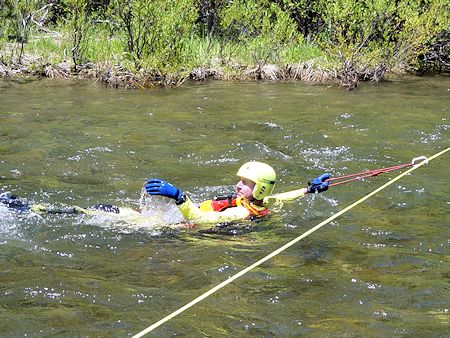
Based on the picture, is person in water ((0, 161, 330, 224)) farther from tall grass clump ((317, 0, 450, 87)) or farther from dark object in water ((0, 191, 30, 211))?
tall grass clump ((317, 0, 450, 87))

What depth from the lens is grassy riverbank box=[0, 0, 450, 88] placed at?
16922mm

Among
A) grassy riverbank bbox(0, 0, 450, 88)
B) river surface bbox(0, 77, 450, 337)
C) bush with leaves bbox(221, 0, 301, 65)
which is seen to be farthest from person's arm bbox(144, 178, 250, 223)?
bush with leaves bbox(221, 0, 301, 65)

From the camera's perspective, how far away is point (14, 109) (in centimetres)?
1305

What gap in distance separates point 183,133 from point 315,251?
5595 mm

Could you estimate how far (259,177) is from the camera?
765 cm

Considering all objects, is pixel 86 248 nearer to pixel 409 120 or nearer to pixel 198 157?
pixel 198 157

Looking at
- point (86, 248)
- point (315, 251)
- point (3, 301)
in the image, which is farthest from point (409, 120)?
point (3, 301)

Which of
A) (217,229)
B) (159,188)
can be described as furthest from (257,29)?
(159,188)

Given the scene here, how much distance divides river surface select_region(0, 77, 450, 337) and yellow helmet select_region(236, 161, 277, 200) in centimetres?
39

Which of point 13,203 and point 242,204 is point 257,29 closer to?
point 242,204

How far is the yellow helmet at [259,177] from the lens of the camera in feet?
25.1

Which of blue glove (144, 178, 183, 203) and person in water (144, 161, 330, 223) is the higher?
blue glove (144, 178, 183, 203)

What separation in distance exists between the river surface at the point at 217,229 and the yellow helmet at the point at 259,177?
0.39 m

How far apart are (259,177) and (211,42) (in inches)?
471
